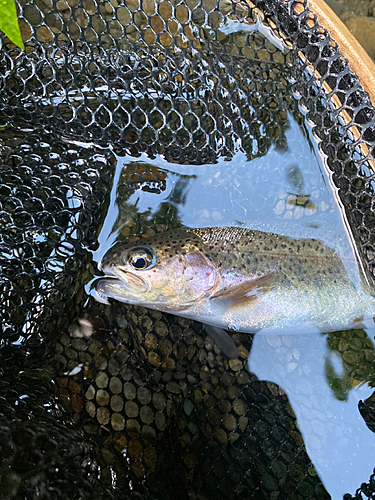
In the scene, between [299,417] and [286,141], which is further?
[286,141]

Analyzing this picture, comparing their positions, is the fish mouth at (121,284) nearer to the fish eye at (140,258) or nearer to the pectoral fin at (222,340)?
the fish eye at (140,258)

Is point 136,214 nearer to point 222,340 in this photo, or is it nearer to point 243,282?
point 243,282

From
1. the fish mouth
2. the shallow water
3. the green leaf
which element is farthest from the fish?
the green leaf

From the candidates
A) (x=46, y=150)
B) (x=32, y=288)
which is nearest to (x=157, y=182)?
(x=46, y=150)

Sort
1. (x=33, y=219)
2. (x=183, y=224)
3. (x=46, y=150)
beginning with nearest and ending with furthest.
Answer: (x=33, y=219) < (x=46, y=150) < (x=183, y=224)

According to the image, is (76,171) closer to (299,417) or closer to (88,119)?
(88,119)

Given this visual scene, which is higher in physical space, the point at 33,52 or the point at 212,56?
the point at 212,56

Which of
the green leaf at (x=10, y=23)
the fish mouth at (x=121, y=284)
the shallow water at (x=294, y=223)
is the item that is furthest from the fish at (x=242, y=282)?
the green leaf at (x=10, y=23)
